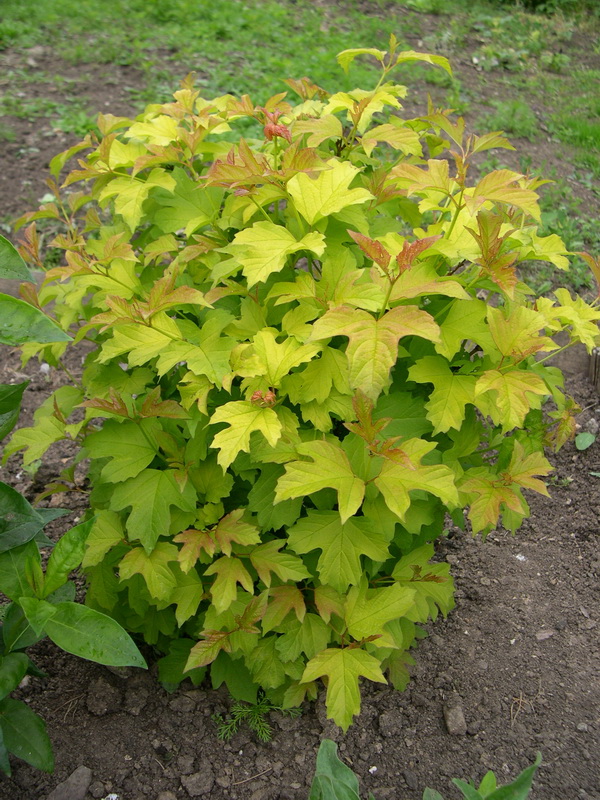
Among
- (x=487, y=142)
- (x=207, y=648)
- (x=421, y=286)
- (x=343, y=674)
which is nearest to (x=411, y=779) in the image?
(x=343, y=674)

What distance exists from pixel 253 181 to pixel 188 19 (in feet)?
18.3

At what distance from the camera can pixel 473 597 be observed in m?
2.82

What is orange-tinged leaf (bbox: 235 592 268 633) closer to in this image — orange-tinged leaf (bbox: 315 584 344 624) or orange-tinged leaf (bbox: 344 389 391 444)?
orange-tinged leaf (bbox: 315 584 344 624)

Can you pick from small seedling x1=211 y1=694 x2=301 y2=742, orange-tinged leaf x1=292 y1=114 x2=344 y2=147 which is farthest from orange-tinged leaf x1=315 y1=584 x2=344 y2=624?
orange-tinged leaf x1=292 y1=114 x2=344 y2=147

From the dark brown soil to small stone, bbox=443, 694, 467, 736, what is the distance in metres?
0.01

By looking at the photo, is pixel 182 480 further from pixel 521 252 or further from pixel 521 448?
pixel 521 252

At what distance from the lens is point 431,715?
7.97 feet

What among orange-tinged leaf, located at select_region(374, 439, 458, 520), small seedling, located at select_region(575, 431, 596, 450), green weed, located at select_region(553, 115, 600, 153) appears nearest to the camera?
orange-tinged leaf, located at select_region(374, 439, 458, 520)

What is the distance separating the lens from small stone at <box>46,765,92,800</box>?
2.10 metres

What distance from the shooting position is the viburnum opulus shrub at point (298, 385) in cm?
178

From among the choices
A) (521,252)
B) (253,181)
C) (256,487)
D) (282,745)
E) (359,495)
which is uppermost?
(253,181)

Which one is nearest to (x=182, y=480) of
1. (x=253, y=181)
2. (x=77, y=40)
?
(x=253, y=181)

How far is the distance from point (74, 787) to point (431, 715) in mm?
1117

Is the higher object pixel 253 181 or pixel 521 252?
pixel 253 181
